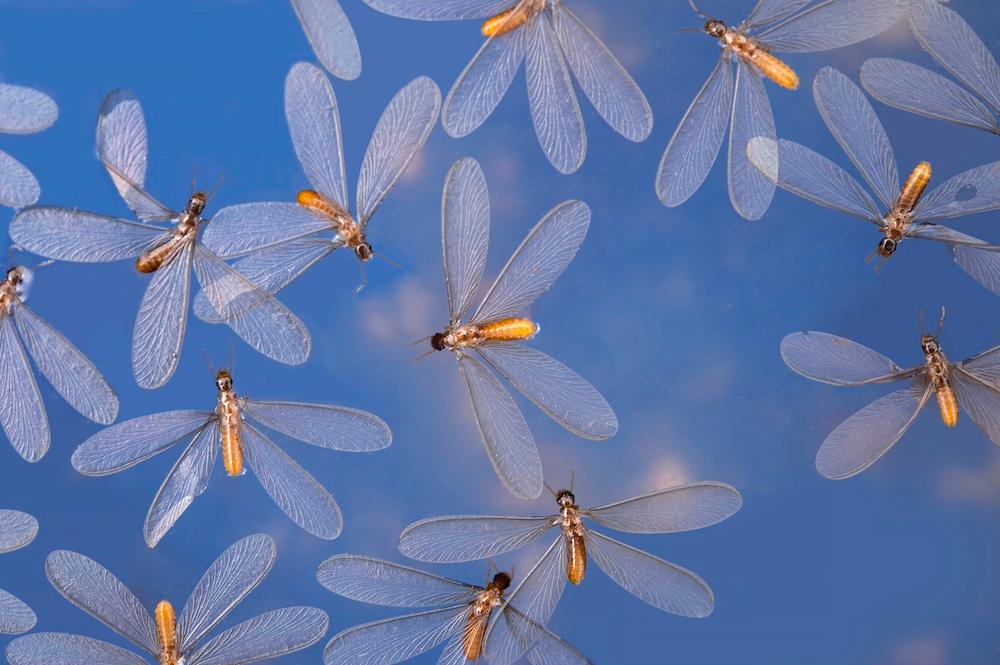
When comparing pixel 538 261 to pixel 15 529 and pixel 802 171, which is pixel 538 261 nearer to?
pixel 802 171

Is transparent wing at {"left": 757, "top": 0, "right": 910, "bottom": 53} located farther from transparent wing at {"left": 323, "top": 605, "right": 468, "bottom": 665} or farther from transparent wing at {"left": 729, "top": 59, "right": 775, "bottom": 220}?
transparent wing at {"left": 323, "top": 605, "right": 468, "bottom": 665}

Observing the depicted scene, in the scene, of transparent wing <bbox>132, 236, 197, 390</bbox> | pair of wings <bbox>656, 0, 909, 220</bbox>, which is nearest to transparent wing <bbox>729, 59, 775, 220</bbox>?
pair of wings <bbox>656, 0, 909, 220</bbox>

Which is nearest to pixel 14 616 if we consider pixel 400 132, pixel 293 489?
pixel 293 489

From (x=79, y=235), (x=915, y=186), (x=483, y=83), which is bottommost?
(x=79, y=235)

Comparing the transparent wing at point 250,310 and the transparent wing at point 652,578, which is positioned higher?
the transparent wing at point 652,578

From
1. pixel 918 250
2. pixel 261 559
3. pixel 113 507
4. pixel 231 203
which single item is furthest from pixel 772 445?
pixel 113 507

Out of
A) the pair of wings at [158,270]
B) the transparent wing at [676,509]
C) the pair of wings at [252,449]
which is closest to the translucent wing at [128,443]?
the pair of wings at [252,449]

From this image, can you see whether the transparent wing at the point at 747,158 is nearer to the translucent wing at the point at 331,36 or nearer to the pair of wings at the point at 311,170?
the pair of wings at the point at 311,170
